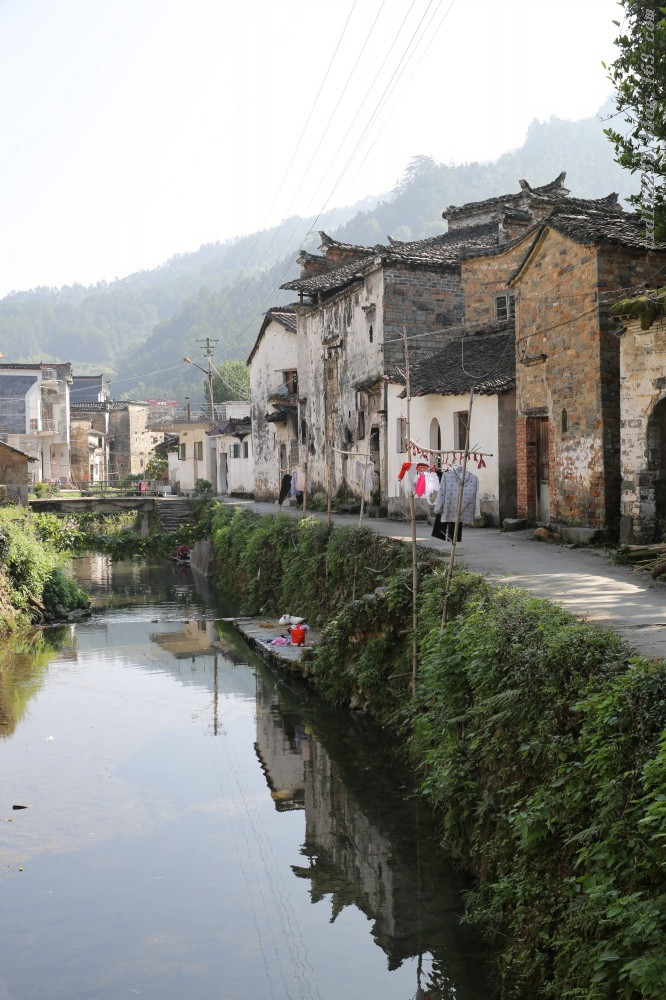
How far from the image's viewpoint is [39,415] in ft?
182

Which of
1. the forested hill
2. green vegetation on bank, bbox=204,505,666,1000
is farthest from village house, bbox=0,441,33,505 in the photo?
the forested hill

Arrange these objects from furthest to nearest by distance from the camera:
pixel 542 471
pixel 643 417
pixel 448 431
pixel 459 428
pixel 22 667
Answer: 1. pixel 448 431
2. pixel 459 428
3. pixel 22 667
4. pixel 542 471
5. pixel 643 417

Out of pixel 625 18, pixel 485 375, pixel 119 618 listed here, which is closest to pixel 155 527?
pixel 119 618

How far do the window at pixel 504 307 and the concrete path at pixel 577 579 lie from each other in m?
7.48

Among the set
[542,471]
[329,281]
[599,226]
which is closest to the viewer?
[599,226]

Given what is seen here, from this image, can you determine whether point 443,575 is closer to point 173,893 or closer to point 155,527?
point 173,893

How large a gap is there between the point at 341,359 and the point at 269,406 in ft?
31.1

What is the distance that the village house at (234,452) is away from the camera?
142 ft

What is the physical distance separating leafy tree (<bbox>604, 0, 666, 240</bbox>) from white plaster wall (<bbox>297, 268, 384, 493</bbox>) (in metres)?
13.7

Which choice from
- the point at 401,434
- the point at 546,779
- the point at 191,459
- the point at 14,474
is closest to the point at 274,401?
the point at 14,474

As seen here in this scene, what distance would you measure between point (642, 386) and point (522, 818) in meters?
9.19

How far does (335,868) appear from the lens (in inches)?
360

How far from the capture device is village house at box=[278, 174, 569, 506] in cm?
2461

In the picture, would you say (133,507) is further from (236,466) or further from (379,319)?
(379,319)
